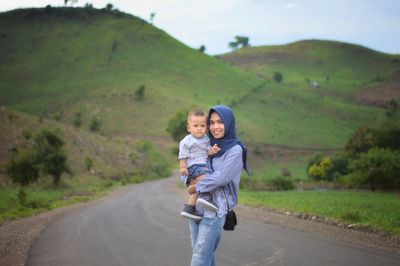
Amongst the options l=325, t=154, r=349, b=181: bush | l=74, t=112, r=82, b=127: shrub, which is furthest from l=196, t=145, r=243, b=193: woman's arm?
l=74, t=112, r=82, b=127: shrub

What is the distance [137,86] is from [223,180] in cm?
12004

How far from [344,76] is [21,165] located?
177220 mm

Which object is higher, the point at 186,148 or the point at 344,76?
the point at 344,76

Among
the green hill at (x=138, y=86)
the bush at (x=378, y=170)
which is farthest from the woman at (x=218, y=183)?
the green hill at (x=138, y=86)

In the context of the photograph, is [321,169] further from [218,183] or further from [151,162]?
[218,183]

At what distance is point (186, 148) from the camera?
18.8ft

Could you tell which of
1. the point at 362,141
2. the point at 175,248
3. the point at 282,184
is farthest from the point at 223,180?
the point at 362,141

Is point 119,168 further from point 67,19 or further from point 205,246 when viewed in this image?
point 67,19

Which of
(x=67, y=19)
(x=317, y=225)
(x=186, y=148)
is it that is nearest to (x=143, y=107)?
(x=67, y=19)

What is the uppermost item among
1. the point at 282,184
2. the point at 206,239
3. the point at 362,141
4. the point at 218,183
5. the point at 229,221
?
the point at 218,183

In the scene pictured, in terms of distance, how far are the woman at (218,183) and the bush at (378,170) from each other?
1350 inches

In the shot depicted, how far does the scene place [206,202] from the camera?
5457 mm

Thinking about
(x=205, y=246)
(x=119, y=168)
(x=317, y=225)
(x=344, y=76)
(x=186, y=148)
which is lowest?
(x=119, y=168)

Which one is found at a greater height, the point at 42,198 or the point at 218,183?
the point at 218,183
